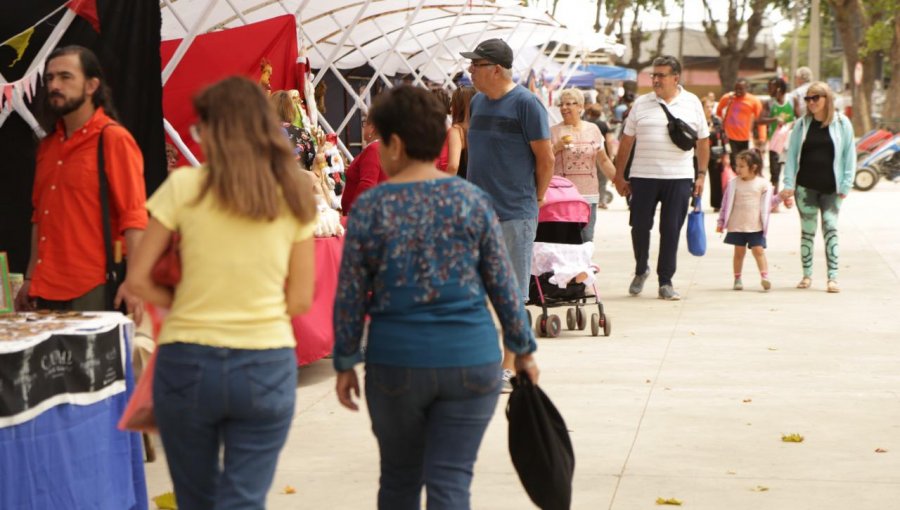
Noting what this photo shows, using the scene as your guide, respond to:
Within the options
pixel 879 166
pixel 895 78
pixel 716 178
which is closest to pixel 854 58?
pixel 895 78

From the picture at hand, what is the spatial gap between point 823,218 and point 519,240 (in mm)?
5675

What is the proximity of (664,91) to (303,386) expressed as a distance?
4.81 meters

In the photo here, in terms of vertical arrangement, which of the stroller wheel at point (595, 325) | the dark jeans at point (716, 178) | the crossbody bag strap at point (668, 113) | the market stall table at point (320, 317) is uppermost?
the crossbody bag strap at point (668, 113)

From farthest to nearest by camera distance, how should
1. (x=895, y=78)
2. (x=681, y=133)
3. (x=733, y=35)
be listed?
(x=733, y=35) → (x=895, y=78) → (x=681, y=133)

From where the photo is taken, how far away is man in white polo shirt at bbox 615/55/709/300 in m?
11.9

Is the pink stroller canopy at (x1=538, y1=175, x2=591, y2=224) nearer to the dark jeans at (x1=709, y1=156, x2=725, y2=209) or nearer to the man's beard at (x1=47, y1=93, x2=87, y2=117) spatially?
the man's beard at (x1=47, y1=93, x2=87, y2=117)

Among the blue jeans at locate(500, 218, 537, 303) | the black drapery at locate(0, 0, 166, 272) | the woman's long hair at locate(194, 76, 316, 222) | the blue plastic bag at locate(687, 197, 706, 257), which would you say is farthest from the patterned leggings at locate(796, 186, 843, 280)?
the woman's long hair at locate(194, 76, 316, 222)

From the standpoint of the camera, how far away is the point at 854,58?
4184cm

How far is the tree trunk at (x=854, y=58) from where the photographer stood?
39344 millimetres

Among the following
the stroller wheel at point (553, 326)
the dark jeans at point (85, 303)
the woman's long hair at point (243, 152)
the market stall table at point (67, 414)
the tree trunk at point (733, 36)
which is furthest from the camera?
the tree trunk at point (733, 36)

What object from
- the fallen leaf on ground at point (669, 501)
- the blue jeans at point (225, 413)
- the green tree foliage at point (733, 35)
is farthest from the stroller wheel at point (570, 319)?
the green tree foliage at point (733, 35)

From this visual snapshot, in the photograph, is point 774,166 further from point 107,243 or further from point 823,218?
point 107,243

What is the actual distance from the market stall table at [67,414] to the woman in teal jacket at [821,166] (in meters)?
8.47

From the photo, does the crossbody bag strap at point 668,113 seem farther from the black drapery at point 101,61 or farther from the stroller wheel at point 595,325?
the black drapery at point 101,61
